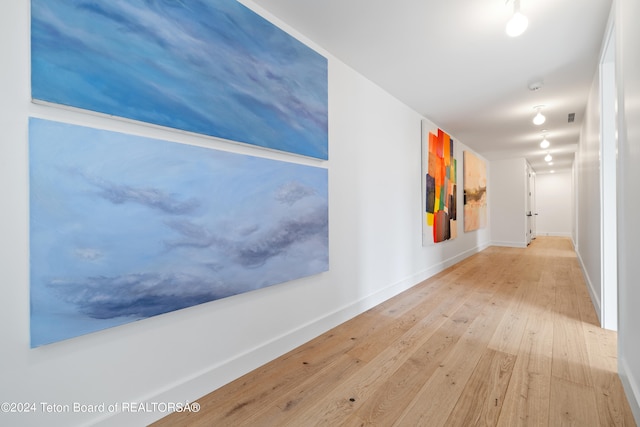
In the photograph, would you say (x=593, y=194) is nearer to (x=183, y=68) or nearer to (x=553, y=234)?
(x=183, y=68)

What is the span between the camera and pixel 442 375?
1795 mm

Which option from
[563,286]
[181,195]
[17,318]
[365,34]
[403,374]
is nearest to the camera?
[17,318]

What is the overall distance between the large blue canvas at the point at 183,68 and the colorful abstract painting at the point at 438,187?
240cm

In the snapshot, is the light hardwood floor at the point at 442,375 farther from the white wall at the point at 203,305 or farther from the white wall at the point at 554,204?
the white wall at the point at 554,204

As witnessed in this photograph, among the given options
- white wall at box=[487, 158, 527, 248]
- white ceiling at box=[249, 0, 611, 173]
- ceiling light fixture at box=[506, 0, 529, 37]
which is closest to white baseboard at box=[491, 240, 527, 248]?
white wall at box=[487, 158, 527, 248]

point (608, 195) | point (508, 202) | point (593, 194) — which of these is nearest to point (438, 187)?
point (593, 194)

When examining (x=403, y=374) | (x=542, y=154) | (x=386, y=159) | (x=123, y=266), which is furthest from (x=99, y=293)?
(x=542, y=154)

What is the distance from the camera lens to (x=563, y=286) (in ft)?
12.5

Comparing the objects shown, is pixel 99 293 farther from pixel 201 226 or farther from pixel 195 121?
pixel 195 121

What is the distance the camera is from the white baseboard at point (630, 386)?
52.6 inches

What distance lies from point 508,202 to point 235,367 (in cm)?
814

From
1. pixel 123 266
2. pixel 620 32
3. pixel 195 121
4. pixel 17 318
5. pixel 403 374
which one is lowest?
pixel 403 374

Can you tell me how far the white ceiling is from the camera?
6.36ft

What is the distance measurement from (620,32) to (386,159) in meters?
1.96
